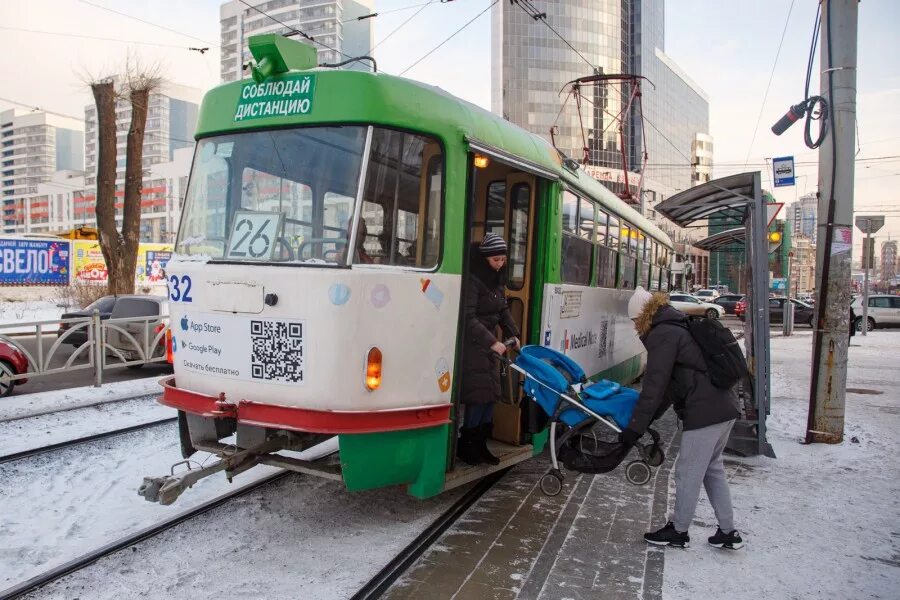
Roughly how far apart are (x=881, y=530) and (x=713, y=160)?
134m

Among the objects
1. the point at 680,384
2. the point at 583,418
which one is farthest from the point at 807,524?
the point at 583,418

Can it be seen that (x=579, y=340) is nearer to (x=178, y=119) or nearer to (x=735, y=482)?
(x=735, y=482)

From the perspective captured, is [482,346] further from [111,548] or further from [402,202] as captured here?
[111,548]

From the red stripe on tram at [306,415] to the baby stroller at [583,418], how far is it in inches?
31.0

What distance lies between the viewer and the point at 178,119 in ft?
413

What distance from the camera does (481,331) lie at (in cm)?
514

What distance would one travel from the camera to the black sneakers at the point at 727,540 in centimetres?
460

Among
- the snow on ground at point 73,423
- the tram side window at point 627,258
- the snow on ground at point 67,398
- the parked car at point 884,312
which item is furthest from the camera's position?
the parked car at point 884,312

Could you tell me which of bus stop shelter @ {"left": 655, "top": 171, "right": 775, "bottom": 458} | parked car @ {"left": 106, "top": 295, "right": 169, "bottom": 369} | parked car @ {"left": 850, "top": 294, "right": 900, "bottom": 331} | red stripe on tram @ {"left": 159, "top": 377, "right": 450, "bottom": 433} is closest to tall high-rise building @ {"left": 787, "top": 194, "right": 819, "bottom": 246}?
parked car @ {"left": 850, "top": 294, "right": 900, "bottom": 331}

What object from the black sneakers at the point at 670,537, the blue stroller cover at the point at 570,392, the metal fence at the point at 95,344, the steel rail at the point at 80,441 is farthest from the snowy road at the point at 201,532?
the metal fence at the point at 95,344

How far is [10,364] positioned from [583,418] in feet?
28.7

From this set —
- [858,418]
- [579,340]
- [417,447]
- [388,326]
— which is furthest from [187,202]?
[858,418]

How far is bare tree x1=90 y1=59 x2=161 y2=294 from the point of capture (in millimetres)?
16516

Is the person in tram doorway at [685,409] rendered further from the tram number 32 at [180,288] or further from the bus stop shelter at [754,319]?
the tram number 32 at [180,288]
